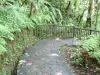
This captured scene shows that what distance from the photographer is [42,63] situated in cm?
611

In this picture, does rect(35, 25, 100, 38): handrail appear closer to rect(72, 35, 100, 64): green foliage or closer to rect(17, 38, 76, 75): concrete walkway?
rect(17, 38, 76, 75): concrete walkway

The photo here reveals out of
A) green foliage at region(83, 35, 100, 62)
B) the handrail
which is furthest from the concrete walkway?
the handrail

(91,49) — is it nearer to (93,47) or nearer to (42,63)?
(93,47)

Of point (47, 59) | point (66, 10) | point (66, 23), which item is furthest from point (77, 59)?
point (66, 10)

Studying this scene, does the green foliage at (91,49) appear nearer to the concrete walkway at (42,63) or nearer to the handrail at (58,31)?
the concrete walkway at (42,63)

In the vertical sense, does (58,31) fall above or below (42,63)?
above

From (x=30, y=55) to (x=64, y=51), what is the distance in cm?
169

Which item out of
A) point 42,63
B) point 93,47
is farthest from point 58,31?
point 93,47

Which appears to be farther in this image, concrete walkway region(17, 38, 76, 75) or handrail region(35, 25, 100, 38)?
handrail region(35, 25, 100, 38)

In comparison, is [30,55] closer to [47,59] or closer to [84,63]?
[47,59]

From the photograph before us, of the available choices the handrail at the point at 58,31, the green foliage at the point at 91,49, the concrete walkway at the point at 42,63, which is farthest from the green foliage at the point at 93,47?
the handrail at the point at 58,31

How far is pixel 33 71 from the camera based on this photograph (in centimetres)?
543

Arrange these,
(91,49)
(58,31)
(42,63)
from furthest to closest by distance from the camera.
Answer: (58,31)
(42,63)
(91,49)

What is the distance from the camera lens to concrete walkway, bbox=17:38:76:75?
5418mm
